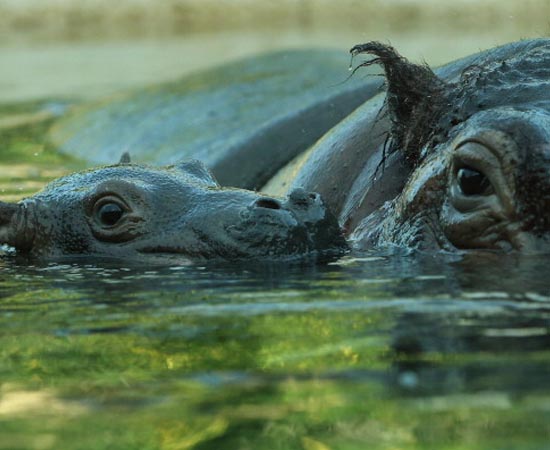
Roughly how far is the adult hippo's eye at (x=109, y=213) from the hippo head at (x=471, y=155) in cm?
100

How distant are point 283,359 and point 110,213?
236 centimetres

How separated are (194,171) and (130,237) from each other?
70 cm

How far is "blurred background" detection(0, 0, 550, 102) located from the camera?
20.6m

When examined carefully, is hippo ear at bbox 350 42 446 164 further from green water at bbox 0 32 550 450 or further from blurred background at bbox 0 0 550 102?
blurred background at bbox 0 0 550 102

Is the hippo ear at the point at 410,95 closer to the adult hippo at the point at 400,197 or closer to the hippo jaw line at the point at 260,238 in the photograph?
the adult hippo at the point at 400,197

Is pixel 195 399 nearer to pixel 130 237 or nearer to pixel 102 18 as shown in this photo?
pixel 130 237

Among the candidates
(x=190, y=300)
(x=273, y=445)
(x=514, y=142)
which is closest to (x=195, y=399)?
(x=273, y=445)

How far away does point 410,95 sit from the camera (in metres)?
5.89

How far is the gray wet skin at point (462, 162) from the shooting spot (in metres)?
5.13

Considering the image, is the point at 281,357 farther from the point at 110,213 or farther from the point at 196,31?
the point at 196,31

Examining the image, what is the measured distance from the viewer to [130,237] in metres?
5.65

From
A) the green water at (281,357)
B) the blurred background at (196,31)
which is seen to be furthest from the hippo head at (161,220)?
the blurred background at (196,31)

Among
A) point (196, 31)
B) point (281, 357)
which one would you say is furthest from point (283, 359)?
point (196, 31)

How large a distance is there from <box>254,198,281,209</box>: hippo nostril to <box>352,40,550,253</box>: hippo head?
1.84 ft
